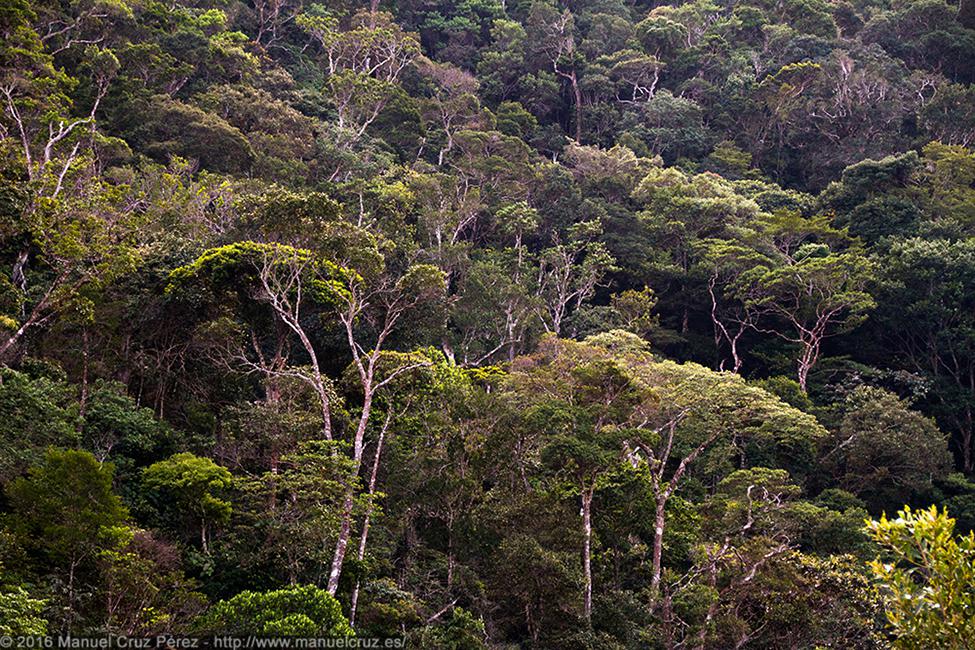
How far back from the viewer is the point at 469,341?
23000 millimetres

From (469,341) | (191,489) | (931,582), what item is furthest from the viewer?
(469,341)

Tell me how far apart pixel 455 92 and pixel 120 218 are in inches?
835

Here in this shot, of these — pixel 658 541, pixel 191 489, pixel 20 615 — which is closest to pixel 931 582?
pixel 20 615

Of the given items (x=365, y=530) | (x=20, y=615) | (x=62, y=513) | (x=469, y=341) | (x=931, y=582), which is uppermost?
(x=931, y=582)

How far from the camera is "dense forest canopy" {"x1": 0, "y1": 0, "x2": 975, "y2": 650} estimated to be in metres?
11.6

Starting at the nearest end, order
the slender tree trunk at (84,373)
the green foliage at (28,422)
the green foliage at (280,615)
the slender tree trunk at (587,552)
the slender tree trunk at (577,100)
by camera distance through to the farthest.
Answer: the green foliage at (280,615) < the green foliage at (28,422) < the slender tree trunk at (84,373) < the slender tree trunk at (587,552) < the slender tree trunk at (577,100)

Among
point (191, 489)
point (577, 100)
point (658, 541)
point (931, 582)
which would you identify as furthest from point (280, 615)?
point (577, 100)

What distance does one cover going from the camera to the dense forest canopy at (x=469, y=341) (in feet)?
38.1

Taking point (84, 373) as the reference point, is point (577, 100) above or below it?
below

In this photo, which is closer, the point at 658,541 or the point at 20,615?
the point at 20,615

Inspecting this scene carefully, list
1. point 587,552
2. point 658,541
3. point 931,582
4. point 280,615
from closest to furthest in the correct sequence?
1. point 931,582
2. point 280,615
3. point 587,552
4. point 658,541

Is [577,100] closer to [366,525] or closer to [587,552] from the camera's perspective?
[587,552]

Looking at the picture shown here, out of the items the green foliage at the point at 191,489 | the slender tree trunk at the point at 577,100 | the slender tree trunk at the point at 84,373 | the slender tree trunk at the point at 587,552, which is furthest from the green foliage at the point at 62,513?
the slender tree trunk at the point at 577,100

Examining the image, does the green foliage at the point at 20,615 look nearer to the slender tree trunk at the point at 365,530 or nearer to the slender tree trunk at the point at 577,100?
the slender tree trunk at the point at 365,530
